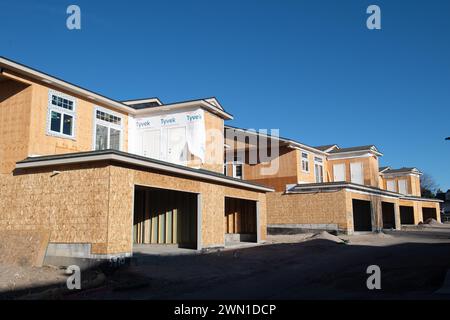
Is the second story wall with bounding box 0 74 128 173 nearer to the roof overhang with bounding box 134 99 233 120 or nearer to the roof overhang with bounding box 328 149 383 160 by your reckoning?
the roof overhang with bounding box 134 99 233 120

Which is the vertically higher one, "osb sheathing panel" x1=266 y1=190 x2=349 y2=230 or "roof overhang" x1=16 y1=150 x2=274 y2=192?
"roof overhang" x1=16 y1=150 x2=274 y2=192

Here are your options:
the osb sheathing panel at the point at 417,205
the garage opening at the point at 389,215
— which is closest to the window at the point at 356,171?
the garage opening at the point at 389,215

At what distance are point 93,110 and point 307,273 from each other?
12010 mm

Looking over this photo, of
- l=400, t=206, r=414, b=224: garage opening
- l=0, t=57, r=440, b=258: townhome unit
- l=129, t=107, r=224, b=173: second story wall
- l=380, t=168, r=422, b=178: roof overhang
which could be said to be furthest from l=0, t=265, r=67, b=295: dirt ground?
l=380, t=168, r=422, b=178: roof overhang

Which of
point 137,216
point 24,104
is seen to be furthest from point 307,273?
point 24,104

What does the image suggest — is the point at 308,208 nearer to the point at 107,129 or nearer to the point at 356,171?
the point at 356,171

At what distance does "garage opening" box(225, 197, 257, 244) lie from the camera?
24.1 m

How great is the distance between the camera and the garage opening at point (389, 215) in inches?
1620

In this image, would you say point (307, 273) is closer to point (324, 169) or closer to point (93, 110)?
point (93, 110)

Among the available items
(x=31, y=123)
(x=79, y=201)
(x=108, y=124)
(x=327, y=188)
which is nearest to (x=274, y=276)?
(x=79, y=201)

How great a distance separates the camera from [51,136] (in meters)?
16.7

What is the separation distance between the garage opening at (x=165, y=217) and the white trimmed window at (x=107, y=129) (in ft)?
8.79

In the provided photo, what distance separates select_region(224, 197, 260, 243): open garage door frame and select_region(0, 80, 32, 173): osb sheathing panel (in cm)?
1181
